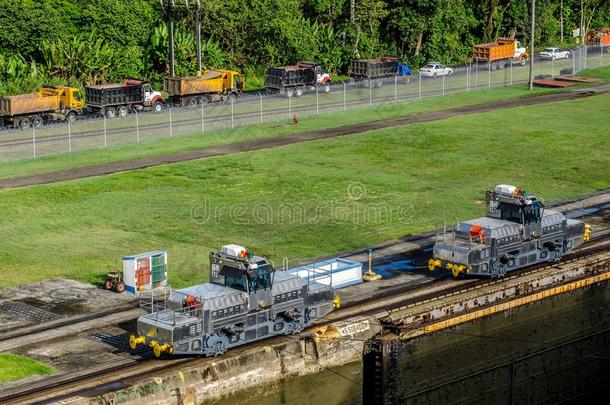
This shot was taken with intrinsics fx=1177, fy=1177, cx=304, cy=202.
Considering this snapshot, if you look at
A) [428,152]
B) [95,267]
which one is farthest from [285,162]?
[95,267]

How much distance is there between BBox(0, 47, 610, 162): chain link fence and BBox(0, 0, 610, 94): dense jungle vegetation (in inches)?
332

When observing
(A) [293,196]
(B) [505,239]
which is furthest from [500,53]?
(B) [505,239]

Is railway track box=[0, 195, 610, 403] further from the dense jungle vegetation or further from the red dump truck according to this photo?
the red dump truck

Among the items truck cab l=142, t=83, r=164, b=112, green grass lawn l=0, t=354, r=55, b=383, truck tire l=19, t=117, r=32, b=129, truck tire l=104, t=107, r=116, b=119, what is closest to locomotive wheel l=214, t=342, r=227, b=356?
green grass lawn l=0, t=354, r=55, b=383

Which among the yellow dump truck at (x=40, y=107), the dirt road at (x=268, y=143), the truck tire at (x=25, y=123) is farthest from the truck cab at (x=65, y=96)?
the dirt road at (x=268, y=143)

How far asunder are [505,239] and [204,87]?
65574 millimetres

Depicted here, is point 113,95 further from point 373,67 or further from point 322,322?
point 322,322

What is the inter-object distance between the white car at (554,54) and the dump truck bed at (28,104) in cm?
7418

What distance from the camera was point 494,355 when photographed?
54.8 meters

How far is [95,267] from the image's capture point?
212 ft

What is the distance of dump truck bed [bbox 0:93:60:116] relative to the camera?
10456 cm

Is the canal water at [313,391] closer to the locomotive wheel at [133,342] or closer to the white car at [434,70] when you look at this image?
the locomotive wheel at [133,342]

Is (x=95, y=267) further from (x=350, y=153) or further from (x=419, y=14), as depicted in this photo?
(x=419, y=14)

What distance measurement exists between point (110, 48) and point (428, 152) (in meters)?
44.6
